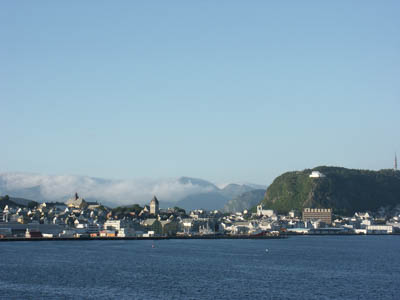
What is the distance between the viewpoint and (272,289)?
51.6m

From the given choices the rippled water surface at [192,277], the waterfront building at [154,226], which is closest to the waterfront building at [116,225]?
the waterfront building at [154,226]

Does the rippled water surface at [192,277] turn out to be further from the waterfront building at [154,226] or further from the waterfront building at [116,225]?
the waterfront building at [154,226]

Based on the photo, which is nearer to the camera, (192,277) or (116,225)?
(192,277)

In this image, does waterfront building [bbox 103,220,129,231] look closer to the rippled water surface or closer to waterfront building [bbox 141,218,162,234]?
waterfront building [bbox 141,218,162,234]

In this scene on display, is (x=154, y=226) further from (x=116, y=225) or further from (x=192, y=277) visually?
(x=192, y=277)

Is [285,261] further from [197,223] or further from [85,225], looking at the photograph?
[197,223]

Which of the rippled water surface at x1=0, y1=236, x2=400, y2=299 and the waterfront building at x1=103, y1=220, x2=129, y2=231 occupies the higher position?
the waterfront building at x1=103, y1=220, x2=129, y2=231

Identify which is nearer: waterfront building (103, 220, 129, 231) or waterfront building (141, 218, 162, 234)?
waterfront building (103, 220, 129, 231)

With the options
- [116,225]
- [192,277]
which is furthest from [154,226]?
[192,277]

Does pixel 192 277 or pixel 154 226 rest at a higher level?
pixel 154 226

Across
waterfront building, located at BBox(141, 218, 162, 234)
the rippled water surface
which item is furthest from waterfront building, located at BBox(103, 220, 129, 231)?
the rippled water surface

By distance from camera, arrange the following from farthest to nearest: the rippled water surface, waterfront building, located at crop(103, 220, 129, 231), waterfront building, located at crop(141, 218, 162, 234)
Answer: waterfront building, located at crop(141, 218, 162, 234)
waterfront building, located at crop(103, 220, 129, 231)
the rippled water surface

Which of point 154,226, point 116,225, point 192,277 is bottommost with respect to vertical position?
point 192,277

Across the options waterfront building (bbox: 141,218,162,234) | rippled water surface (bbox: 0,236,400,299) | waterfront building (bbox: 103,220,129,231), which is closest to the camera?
rippled water surface (bbox: 0,236,400,299)
